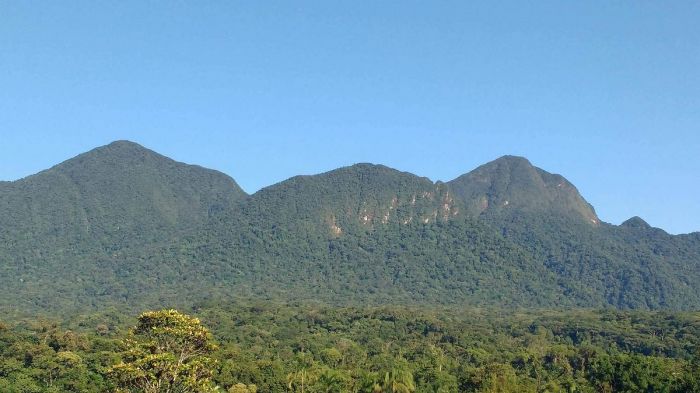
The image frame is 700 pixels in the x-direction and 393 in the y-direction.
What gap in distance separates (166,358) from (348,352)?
83263mm

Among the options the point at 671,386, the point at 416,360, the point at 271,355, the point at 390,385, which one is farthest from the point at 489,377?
the point at 271,355

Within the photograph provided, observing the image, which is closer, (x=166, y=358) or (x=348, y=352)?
(x=166, y=358)

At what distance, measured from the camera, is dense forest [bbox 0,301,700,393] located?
4066 cm

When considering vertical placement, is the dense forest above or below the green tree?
below

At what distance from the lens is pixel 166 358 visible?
121ft

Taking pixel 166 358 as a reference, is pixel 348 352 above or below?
below

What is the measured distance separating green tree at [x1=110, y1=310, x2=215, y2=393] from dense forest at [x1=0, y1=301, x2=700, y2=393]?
0.24 feet

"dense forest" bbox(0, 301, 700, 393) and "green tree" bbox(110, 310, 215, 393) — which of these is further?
"dense forest" bbox(0, 301, 700, 393)

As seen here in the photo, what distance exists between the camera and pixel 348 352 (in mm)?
118188

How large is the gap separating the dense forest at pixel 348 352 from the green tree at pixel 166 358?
0.07 m

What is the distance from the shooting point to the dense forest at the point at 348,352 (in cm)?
4066

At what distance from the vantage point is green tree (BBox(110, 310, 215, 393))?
37250 mm

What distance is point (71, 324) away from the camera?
5625 inches

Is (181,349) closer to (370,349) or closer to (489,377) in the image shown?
(489,377)
